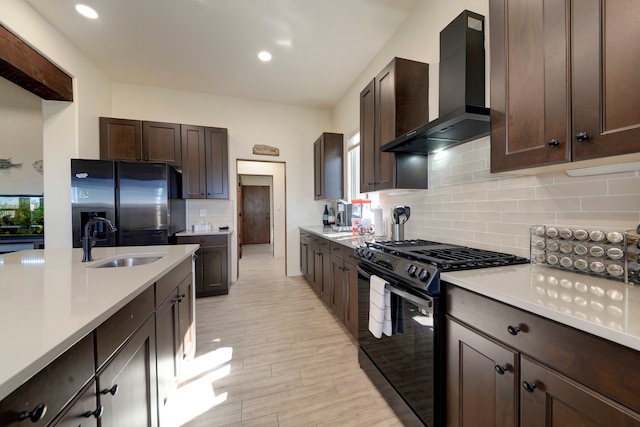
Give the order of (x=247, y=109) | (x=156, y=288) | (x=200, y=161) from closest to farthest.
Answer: (x=156, y=288), (x=200, y=161), (x=247, y=109)

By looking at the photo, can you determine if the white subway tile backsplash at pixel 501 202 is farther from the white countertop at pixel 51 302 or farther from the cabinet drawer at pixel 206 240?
the cabinet drawer at pixel 206 240

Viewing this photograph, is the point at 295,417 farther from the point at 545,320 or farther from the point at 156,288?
the point at 545,320

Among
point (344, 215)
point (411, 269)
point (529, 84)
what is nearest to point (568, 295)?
point (411, 269)

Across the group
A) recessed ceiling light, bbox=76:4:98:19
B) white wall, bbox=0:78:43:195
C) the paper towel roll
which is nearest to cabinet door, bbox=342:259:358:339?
the paper towel roll

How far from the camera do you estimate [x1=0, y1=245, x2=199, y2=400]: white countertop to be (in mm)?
559

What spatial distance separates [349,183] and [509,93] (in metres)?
2.92

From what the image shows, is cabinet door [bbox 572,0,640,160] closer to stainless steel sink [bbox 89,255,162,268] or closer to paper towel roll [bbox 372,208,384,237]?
paper towel roll [bbox 372,208,384,237]

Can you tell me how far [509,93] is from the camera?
1211 millimetres

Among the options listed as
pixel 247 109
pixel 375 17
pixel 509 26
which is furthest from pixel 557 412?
pixel 247 109

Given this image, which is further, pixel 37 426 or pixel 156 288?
pixel 156 288

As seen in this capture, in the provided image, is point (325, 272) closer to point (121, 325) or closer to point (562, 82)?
point (121, 325)

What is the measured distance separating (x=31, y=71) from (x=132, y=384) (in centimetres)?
324

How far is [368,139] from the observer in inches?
102

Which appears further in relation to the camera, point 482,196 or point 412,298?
point 482,196
